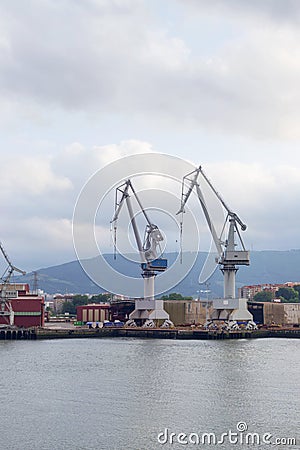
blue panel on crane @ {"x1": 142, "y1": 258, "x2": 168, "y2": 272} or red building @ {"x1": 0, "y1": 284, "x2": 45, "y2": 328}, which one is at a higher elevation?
blue panel on crane @ {"x1": 142, "y1": 258, "x2": 168, "y2": 272}

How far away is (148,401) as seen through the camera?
2736 cm

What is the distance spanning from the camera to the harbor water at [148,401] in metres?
21.9

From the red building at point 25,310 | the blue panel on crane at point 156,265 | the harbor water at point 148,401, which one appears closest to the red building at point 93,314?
the blue panel on crane at point 156,265

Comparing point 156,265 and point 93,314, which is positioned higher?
point 156,265

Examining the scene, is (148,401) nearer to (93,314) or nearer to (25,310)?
(25,310)

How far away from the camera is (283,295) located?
128 meters

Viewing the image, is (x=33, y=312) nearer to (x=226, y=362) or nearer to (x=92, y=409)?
(x=226, y=362)

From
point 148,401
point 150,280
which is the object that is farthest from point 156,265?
point 148,401

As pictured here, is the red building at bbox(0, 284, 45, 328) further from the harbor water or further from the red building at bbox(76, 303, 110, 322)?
the harbor water

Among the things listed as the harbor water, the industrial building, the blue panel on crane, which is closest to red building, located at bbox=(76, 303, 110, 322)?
the industrial building

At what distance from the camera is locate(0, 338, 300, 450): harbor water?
21.9 m

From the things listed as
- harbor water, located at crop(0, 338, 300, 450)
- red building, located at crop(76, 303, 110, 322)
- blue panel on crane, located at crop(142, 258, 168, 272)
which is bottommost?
harbor water, located at crop(0, 338, 300, 450)

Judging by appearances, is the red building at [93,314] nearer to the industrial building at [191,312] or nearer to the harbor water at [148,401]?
the industrial building at [191,312]

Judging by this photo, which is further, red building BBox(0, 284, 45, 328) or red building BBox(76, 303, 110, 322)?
red building BBox(76, 303, 110, 322)
